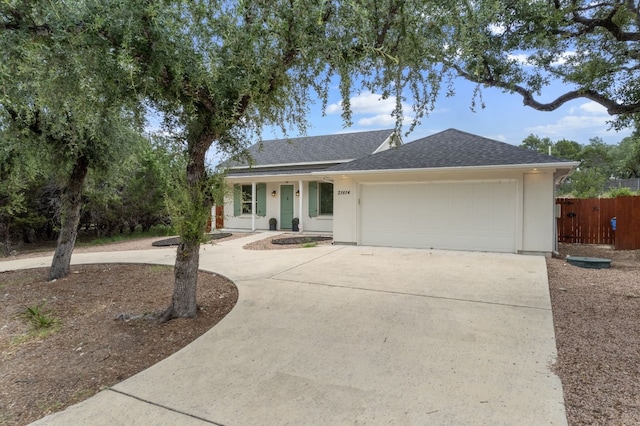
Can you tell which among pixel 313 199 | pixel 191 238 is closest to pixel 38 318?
pixel 191 238

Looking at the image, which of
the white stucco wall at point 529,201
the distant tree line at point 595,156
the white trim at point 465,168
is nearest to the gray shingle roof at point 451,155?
the white trim at point 465,168

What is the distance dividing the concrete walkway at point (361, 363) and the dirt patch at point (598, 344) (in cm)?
16

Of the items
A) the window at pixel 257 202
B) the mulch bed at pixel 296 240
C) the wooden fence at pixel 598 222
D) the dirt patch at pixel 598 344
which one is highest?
the window at pixel 257 202

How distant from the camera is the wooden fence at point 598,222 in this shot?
10.4 meters

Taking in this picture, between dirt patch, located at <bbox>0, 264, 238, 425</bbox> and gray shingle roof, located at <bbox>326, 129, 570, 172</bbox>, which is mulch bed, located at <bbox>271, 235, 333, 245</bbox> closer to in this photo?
gray shingle roof, located at <bbox>326, 129, 570, 172</bbox>

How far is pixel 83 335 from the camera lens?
4.30 meters

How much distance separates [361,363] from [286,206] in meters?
12.2

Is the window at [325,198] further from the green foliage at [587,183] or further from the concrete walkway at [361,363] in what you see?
the green foliage at [587,183]

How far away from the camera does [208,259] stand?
29.3ft

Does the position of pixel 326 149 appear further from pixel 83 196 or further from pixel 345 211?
pixel 83 196

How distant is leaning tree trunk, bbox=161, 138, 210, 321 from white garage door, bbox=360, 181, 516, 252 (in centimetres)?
723

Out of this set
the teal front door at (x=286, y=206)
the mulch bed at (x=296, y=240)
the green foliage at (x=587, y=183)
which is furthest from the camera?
the green foliage at (x=587, y=183)

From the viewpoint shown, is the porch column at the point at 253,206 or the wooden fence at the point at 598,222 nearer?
the wooden fence at the point at 598,222

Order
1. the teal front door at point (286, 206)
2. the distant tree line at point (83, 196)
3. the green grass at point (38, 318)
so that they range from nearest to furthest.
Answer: the green grass at point (38, 318) < the distant tree line at point (83, 196) < the teal front door at point (286, 206)
